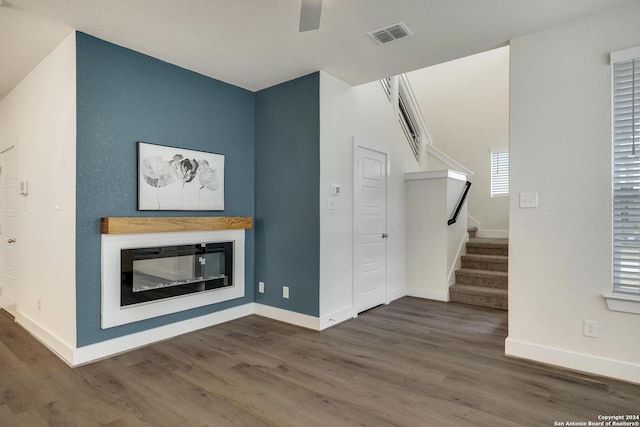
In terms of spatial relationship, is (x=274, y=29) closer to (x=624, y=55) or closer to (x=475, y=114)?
(x=624, y=55)

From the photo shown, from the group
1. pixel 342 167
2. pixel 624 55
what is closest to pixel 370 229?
pixel 342 167

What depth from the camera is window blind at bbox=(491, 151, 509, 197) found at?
19.9 feet

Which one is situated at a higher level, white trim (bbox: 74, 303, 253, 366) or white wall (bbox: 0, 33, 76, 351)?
white wall (bbox: 0, 33, 76, 351)

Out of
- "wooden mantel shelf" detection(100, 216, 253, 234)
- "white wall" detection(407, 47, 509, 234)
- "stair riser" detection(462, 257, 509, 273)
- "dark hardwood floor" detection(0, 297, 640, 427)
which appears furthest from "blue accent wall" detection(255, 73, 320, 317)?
"white wall" detection(407, 47, 509, 234)

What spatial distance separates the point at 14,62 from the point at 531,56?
4826mm

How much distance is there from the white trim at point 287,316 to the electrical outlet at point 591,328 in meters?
2.30

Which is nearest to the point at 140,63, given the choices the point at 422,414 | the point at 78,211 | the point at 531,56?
the point at 78,211

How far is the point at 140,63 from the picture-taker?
3.27 meters

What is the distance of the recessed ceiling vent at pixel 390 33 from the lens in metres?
2.81

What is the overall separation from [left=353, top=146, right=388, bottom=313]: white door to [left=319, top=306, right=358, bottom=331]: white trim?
12 centimetres

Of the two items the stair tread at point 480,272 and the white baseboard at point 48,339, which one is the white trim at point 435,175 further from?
the white baseboard at point 48,339

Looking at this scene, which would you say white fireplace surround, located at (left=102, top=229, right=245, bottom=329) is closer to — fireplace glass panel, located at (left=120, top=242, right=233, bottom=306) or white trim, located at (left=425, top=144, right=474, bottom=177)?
fireplace glass panel, located at (left=120, top=242, right=233, bottom=306)

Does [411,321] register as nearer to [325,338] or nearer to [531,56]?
[325,338]

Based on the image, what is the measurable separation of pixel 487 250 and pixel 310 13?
178 inches
